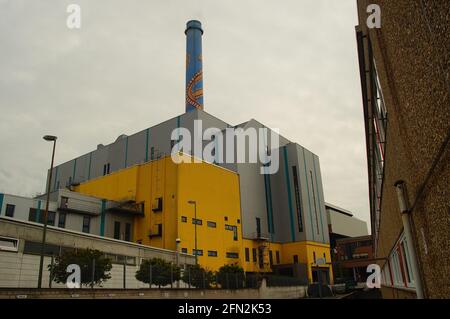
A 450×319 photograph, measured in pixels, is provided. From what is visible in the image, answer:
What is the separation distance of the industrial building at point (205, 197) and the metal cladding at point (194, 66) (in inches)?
6.3

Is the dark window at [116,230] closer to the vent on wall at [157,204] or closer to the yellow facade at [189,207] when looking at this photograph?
the yellow facade at [189,207]

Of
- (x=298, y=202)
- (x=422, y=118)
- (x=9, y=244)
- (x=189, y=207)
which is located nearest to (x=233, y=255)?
(x=189, y=207)

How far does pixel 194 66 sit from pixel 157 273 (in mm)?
38480

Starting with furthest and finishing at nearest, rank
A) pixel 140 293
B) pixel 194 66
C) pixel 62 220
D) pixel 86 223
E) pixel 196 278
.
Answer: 1. pixel 194 66
2. pixel 86 223
3. pixel 62 220
4. pixel 196 278
5. pixel 140 293

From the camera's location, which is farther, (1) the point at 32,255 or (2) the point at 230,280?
(2) the point at 230,280

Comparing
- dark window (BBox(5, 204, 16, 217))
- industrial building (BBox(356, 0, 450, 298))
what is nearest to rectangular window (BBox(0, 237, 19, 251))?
dark window (BBox(5, 204, 16, 217))

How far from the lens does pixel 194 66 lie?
182 feet

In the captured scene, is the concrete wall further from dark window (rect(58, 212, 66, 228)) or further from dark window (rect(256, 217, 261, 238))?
dark window (rect(256, 217, 261, 238))

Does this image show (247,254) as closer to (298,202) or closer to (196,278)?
(298,202)

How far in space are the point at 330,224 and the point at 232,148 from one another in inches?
1320

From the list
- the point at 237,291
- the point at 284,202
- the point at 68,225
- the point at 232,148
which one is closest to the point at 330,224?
the point at 284,202
